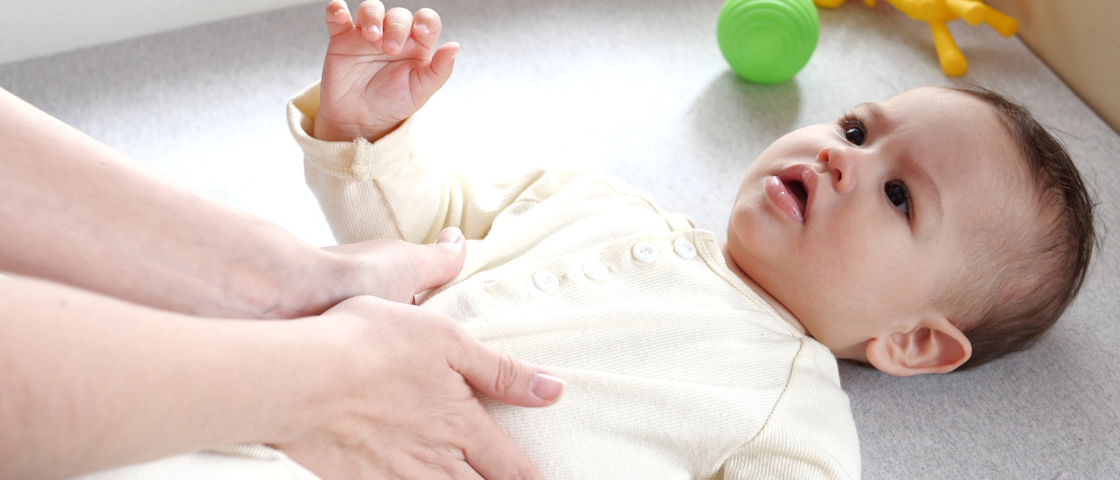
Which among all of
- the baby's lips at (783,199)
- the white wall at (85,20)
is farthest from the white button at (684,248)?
the white wall at (85,20)

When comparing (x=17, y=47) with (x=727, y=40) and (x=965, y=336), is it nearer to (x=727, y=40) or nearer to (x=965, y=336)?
(x=727, y=40)

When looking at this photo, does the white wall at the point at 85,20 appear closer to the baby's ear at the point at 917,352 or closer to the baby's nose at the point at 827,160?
the baby's nose at the point at 827,160

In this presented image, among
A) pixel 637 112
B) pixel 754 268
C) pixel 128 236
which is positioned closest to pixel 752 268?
pixel 754 268

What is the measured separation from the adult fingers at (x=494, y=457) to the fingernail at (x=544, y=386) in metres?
0.06

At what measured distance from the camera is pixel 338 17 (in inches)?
34.5

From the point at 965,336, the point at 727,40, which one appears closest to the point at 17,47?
the point at 727,40

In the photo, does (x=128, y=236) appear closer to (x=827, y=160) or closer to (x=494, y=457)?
(x=494, y=457)

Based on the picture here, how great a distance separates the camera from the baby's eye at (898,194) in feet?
3.05

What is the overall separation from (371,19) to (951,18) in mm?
1283

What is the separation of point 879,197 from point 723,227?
0.36 metres

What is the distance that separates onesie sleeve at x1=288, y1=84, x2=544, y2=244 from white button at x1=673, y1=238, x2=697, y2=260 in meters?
0.24

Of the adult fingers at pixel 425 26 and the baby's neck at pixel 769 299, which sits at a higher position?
the adult fingers at pixel 425 26

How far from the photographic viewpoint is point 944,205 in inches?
35.9

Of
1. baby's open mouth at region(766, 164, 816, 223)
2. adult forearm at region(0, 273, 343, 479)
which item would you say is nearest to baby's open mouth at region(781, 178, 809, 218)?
baby's open mouth at region(766, 164, 816, 223)
